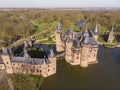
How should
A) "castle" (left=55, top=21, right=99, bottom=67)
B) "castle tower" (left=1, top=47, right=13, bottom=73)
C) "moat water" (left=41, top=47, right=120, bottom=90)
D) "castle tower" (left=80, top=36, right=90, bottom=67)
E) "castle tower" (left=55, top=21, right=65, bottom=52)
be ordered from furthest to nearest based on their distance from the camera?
"castle tower" (left=55, top=21, right=65, bottom=52), "castle" (left=55, top=21, right=99, bottom=67), "castle tower" (left=80, top=36, right=90, bottom=67), "castle tower" (left=1, top=47, right=13, bottom=73), "moat water" (left=41, top=47, right=120, bottom=90)

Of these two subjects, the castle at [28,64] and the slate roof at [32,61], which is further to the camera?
the slate roof at [32,61]

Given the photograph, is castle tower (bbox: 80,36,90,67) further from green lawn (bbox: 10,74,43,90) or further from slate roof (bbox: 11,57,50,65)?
green lawn (bbox: 10,74,43,90)

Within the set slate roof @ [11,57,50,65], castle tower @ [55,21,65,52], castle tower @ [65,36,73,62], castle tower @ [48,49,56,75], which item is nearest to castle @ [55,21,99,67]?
castle tower @ [65,36,73,62]

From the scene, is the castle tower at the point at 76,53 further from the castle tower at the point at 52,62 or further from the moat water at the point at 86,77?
the castle tower at the point at 52,62

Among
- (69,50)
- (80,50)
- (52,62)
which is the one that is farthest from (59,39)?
(52,62)

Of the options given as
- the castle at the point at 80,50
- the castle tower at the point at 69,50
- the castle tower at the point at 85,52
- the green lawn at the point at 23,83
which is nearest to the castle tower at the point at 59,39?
the castle at the point at 80,50

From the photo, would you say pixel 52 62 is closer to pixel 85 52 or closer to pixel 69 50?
pixel 69 50
